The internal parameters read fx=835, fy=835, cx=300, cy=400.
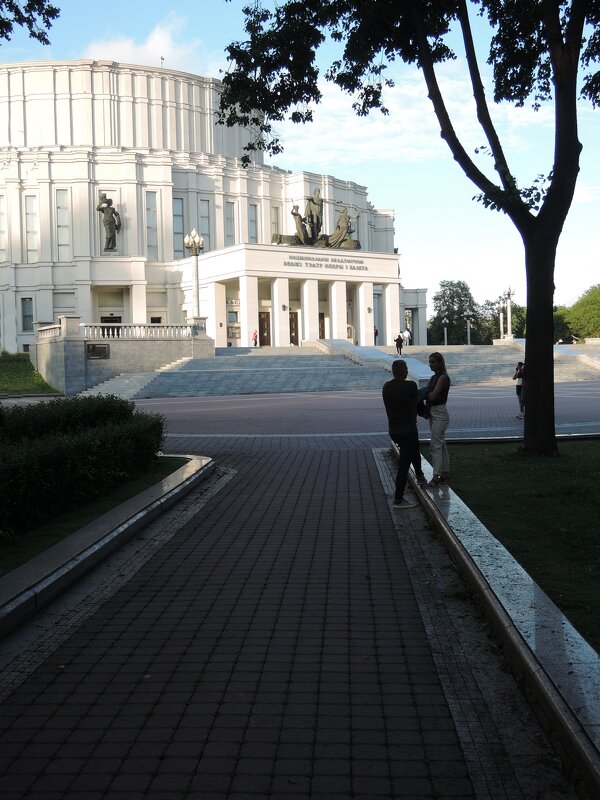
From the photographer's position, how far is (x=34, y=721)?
4.06 metres

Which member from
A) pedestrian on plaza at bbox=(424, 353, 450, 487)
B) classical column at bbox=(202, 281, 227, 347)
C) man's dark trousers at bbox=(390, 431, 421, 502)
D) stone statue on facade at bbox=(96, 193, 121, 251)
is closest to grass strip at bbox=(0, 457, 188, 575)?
man's dark trousers at bbox=(390, 431, 421, 502)

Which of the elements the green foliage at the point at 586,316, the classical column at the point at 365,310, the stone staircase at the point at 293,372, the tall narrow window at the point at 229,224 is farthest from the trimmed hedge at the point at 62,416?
the green foliage at the point at 586,316

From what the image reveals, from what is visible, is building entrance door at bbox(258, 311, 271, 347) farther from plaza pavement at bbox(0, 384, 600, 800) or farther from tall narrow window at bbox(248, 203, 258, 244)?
plaza pavement at bbox(0, 384, 600, 800)

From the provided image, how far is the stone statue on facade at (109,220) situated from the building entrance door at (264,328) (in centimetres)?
1153

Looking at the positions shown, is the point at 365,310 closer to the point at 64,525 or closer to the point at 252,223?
the point at 252,223

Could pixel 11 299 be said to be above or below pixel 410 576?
above

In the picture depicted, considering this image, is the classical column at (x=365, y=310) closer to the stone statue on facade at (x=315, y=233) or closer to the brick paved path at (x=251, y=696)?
the stone statue on facade at (x=315, y=233)

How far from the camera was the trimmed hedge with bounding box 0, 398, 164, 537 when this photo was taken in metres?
7.82

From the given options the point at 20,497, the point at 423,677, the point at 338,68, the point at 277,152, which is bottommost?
the point at 423,677

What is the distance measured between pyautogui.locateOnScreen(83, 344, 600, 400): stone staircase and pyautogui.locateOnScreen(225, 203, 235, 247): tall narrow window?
20.0 metres

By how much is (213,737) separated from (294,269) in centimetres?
5216

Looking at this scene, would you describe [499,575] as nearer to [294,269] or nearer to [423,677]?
[423,677]

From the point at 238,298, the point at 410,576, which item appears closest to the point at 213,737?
the point at 410,576

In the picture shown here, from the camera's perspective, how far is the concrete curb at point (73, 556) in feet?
18.5
